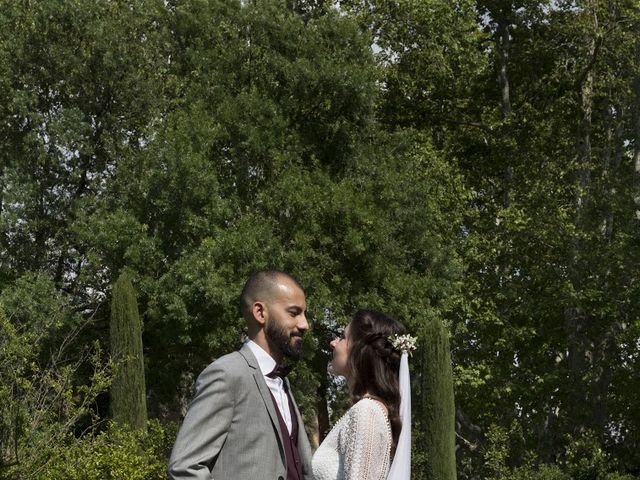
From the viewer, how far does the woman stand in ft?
14.2

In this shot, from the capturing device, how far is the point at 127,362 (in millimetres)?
19438

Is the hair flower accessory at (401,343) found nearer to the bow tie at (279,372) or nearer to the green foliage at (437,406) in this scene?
the bow tie at (279,372)

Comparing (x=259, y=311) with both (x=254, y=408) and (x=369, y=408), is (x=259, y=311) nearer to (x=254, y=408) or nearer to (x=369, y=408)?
(x=254, y=408)

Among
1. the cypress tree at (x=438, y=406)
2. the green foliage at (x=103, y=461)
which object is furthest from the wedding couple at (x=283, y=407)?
the cypress tree at (x=438, y=406)

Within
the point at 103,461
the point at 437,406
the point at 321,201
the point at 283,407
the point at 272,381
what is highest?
the point at 321,201

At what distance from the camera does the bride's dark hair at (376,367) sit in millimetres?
4414

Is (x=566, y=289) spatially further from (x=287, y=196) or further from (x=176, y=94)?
(x=176, y=94)

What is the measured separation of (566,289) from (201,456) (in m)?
20.2

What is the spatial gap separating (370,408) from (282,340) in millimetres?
459

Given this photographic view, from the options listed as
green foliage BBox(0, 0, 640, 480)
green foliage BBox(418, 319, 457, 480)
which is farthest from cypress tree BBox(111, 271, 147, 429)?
green foliage BBox(418, 319, 457, 480)

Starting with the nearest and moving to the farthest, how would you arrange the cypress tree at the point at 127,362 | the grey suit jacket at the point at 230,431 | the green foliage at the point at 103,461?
the grey suit jacket at the point at 230,431, the green foliage at the point at 103,461, the cypress tree at the point at 127,362

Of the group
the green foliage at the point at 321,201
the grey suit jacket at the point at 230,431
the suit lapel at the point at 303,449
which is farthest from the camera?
the green foliage at the point at 321,201

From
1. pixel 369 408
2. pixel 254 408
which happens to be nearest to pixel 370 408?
pixel 369 408

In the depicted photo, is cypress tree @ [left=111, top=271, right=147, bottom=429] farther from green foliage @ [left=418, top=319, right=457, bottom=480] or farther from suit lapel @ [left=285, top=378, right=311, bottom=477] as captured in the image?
suit lapel @ [left=285, top=378, right=311, bottom=477]
